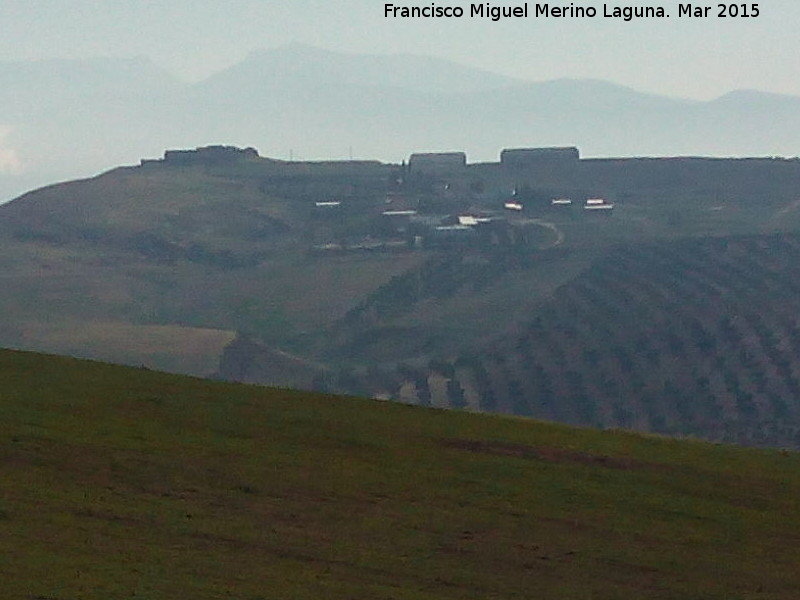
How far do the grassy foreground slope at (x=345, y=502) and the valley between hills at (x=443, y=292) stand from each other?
137 ft

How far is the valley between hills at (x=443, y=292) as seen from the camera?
84.9 m

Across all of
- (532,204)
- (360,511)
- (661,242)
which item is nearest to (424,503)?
(360,511)

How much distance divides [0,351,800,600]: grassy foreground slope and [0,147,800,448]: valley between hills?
4163 centimetres

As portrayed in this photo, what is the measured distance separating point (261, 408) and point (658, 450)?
7.64m

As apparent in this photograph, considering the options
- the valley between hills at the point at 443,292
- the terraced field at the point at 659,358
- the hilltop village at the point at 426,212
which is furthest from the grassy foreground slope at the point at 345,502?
the hilltop village at the point at 426,212

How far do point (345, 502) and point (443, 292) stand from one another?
359ft

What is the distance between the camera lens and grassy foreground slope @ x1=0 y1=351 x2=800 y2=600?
17.5 m

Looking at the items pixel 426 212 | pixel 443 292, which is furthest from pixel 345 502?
pixel 426 212

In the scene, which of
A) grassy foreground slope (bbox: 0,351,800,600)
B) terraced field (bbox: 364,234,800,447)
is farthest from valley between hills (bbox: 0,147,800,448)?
grassy foreground slope (bbox: 0,351,800,600)

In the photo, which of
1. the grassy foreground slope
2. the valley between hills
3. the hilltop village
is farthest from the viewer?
the hilltop village

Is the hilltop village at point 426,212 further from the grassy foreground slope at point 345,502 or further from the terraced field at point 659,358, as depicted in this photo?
the grassy foreground slope at point 345,502

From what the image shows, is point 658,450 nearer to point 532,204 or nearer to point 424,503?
point 424,503

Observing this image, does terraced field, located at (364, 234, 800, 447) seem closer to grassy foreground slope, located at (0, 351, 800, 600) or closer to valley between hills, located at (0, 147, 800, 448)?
valley between hills, located at (0, 147, 800, 448)

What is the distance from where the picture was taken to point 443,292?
131 metres
